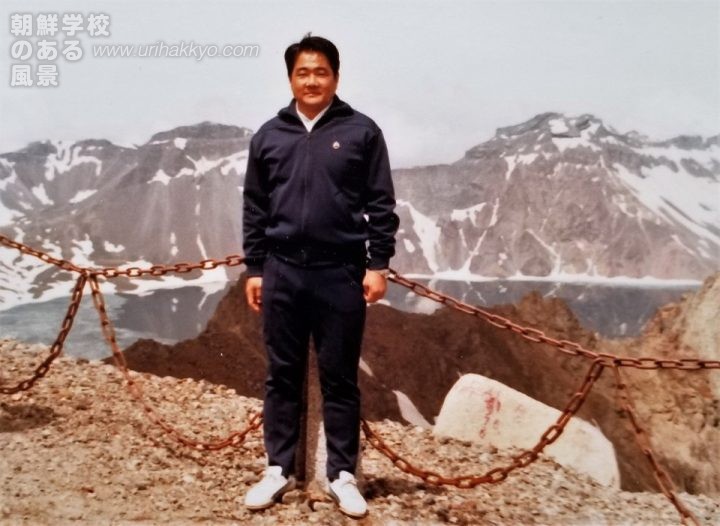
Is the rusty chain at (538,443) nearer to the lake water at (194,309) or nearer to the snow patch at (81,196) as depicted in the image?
the lake water at (194,309)

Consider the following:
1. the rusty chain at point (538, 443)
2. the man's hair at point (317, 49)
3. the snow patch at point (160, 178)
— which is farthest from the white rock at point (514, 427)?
the snow patch at point (160, 178)

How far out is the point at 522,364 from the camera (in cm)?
466

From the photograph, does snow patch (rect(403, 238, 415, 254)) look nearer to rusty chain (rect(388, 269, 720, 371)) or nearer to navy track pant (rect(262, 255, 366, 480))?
rusty chain (rect(388, 269, 720, 371))

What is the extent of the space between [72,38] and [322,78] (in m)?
1.87

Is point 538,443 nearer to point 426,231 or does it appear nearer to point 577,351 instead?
point 577,351

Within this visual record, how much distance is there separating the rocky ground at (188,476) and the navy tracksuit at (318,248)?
0.37 metres

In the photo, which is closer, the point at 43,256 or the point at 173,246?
the point at 43,256

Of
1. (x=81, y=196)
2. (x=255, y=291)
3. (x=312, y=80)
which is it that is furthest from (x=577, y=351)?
(x=81, y=196)

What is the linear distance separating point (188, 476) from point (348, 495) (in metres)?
0.83

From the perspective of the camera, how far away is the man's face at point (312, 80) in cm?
222

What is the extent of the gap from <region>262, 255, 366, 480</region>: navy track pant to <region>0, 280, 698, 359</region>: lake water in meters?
1.96

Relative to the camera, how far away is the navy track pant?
225 cm

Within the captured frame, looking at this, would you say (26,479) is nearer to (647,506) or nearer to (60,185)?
(60,185)

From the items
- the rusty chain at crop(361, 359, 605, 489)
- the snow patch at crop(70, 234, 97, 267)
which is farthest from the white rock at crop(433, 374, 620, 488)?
the snow patch at crop(70, 234, 97, 267)
